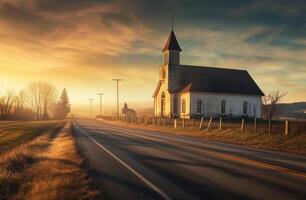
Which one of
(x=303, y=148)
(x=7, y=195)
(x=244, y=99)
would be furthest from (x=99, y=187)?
(x=244, y=99)

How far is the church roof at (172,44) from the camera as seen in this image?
54.9 metres

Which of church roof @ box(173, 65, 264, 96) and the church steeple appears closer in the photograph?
church roof @ box(173, 65, 264, 96)

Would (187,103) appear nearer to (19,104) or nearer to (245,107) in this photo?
(245,107)

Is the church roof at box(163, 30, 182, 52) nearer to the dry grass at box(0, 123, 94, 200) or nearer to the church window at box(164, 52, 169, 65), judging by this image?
the church window at box(164, 52, 169, 65)

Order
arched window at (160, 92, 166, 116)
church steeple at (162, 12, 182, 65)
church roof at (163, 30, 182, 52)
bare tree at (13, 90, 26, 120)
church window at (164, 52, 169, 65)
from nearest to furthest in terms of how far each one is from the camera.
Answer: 1. church steeple at (162, 12, 182, 65)
2. church roof at (163, 30, 182, 52)
3. church window at (164, 52, 169, 65)
4. arched window at (160, 92, 166, 116)
5. bare tree at (13, 90, 26, 120)

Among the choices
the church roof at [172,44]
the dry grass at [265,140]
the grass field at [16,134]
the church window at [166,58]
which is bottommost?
the grass field at [16,134]

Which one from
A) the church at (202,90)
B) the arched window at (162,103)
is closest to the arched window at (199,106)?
the church at (202,90)

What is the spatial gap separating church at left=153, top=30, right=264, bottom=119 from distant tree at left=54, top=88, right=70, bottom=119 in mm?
92958

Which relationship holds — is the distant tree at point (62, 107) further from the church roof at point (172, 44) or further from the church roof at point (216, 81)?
the church roof at point (216, 81)

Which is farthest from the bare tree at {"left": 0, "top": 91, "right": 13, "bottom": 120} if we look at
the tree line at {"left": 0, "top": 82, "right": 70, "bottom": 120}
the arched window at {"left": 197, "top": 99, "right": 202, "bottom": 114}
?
the arched window at {"left": 197, "top": 99, "right": 202, "bottom": 114}

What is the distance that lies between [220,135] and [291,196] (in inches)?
784

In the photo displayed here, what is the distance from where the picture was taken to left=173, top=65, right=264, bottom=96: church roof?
172 ft

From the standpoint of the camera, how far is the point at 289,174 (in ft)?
32.9

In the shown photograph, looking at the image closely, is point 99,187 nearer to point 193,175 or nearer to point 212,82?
point 193,175
